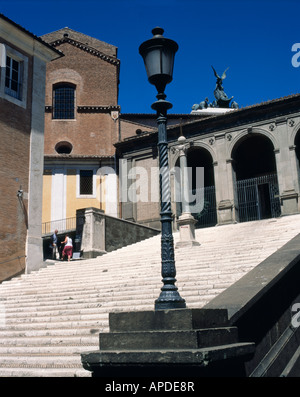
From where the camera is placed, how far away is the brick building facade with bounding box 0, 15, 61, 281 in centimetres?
1466

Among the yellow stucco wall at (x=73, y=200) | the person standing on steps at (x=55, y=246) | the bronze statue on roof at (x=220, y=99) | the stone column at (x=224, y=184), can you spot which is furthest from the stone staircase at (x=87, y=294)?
the bronze statue on roof at (x=220, y=99)

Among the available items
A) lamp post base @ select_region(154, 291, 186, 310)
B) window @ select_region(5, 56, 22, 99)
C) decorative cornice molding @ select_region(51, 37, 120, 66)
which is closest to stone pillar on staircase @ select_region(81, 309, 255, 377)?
lamp post base @ select_region(154, 291, 186, 310)

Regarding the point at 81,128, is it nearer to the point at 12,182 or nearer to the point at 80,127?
the point at 80,127

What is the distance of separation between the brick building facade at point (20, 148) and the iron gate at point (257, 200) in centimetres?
1065

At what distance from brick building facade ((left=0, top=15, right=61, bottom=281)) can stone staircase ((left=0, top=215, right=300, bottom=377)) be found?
1.27m

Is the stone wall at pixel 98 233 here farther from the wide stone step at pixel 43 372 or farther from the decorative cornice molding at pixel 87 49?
the decorative cornice molding at pixel 87 49

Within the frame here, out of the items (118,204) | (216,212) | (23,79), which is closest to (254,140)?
(216,212)

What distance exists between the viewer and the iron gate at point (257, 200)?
846 inches

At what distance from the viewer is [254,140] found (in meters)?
25.1

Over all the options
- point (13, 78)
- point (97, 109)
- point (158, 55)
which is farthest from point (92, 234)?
point (97, 109)

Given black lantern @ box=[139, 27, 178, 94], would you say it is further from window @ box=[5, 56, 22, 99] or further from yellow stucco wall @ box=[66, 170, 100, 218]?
yellow stucco wall @ box=[66, 170, 100, 218]

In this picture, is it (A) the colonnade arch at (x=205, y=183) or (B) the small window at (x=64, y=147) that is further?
(B) the small window at (x=64, y=147)

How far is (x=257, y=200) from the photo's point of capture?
70.4 ft

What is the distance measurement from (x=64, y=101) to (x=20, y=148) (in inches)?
641
